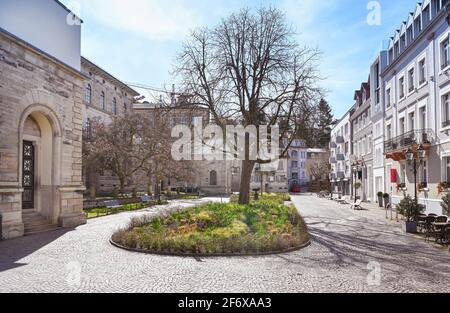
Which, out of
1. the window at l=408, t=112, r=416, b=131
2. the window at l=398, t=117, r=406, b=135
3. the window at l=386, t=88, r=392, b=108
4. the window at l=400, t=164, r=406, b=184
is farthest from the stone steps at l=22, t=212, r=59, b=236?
the window at l=386, t=88, r=392, b=108

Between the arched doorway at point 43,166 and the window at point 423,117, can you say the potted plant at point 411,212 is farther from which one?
the arched doorway at point 43,166

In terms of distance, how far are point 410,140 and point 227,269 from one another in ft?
64.2

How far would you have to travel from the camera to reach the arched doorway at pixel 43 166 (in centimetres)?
1692

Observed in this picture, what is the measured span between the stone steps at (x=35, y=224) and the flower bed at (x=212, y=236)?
3.88m

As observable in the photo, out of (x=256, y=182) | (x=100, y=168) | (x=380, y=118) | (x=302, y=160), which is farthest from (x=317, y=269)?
(x=302, y=160)

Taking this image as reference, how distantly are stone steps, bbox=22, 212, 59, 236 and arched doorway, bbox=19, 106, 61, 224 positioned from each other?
288mm

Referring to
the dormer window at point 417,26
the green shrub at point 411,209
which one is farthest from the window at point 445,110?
the green shrub at point 411,209

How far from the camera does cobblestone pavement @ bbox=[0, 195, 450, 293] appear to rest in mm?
7680

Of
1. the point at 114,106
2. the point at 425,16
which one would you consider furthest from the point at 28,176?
the point at 114,106

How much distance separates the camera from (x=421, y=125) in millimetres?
24188

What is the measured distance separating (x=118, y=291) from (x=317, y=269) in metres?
4.62

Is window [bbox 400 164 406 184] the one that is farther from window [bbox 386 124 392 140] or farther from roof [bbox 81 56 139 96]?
roof [bbox 81 56 139 96]

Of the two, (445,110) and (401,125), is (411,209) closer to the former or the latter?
(445,110)
